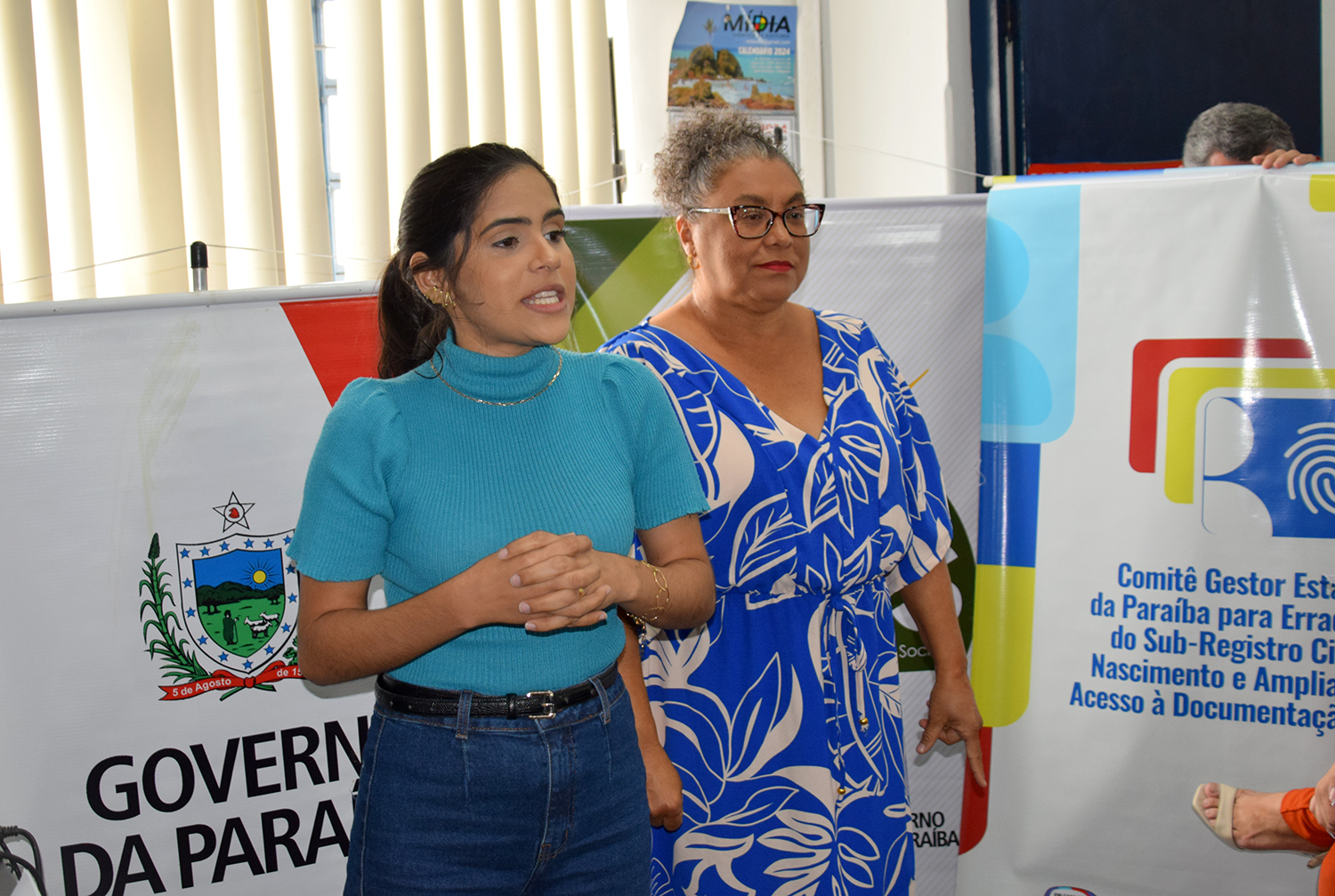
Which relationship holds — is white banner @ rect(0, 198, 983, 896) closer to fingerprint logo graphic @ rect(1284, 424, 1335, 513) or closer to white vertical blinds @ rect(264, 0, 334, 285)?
white vertical blinds @ rect(264, 0, 334, 285)

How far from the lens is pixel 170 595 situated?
1.73m

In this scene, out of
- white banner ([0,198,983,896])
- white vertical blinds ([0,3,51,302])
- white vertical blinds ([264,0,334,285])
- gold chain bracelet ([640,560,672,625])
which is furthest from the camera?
white vertical blinds ([264,0,334,285])

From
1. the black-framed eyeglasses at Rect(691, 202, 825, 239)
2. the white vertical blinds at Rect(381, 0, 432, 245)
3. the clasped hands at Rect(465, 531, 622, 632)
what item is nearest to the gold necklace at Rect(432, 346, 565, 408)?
the clasped hands at Rect(465, 531, 622, 632)

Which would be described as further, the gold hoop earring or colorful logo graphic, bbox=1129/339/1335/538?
colorful logo graphic, bbox=1129/339/1335/538

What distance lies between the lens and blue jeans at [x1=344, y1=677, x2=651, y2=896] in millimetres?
1005

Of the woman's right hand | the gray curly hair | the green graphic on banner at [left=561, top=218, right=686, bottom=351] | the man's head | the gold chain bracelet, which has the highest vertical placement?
the man's head

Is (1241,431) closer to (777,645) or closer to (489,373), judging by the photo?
(777,645)

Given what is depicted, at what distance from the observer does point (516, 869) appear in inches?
40.3

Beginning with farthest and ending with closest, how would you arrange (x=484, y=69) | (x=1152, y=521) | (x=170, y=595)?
(x=484, y=69)
(x=1152, y=521)
(x=170, y=595)

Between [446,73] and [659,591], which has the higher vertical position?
[446,73]

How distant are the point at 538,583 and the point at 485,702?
0.51 ft

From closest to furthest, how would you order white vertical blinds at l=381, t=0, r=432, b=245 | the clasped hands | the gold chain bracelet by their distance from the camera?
the clasped hands → the gold chain bracelet → white vertical blinds at l=381, t=0, r=432, b=245

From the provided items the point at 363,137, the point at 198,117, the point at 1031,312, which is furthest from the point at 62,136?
the point at 1031,312

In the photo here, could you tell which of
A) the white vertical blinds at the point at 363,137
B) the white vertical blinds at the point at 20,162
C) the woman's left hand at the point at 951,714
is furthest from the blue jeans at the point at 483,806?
the white vertical blinds at the point at 363,137
